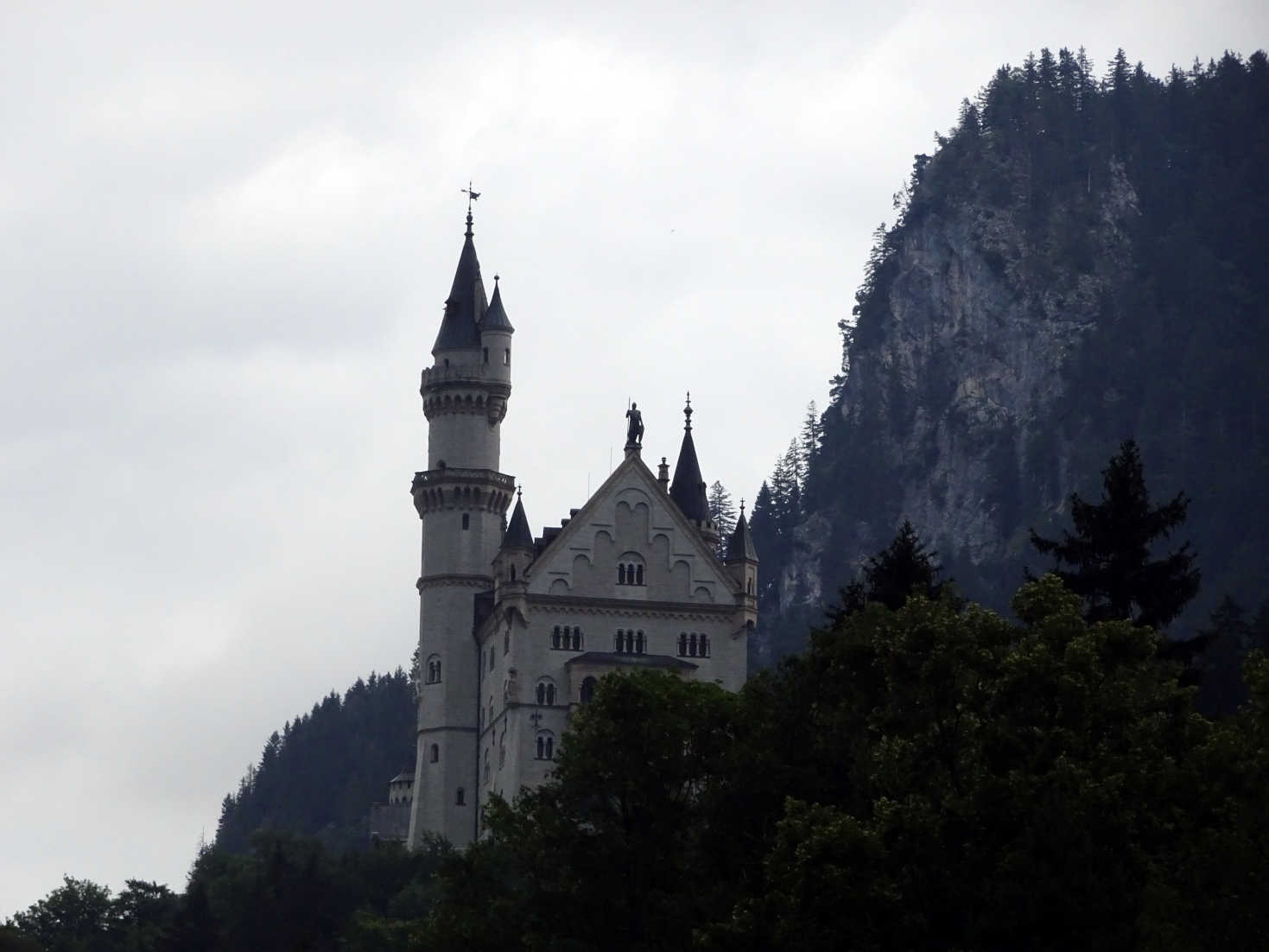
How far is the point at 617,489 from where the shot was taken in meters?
154

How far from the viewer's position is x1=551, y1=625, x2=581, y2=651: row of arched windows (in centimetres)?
15100

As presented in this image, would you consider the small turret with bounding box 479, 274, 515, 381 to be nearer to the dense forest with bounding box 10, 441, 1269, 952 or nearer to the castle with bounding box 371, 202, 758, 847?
the castle with bounding box 371, 202, 758, 847

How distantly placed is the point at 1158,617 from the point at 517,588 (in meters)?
68.1

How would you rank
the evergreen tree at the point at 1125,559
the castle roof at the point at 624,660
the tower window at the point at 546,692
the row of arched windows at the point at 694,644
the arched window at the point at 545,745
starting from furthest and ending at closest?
the row of arched windows at the point at 694,644
the tower window at the point at 546,692
the castle roof at the point at 624,660
the arched window at the point at 545,745
the evergreen tree at the point at 1125,559

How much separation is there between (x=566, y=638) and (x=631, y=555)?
18.2 ft

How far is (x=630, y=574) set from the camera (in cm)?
15300

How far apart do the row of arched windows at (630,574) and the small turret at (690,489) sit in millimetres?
7024

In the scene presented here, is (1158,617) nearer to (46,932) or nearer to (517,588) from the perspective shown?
(517,588)

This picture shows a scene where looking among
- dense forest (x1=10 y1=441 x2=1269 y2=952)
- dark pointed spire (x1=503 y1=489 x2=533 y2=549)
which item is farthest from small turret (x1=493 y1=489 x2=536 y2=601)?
dense forest (x1=10 y1=441 x2=1269 y2=952)

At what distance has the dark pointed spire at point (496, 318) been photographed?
162m

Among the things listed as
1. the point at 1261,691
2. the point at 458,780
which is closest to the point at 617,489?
the point at 458,780

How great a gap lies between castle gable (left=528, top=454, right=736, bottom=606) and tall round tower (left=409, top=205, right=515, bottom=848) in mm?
7268

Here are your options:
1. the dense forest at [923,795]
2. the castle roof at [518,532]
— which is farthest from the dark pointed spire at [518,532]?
the dense forest at [923,795]

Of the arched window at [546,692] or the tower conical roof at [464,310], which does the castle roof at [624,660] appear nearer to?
the arched window at [546,692]
